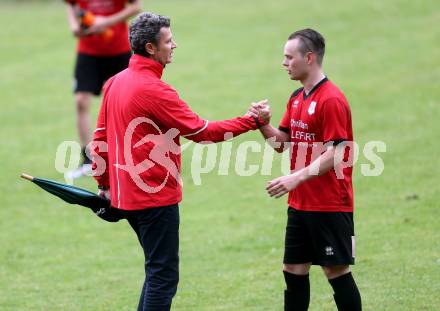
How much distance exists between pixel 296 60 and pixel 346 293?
156cm

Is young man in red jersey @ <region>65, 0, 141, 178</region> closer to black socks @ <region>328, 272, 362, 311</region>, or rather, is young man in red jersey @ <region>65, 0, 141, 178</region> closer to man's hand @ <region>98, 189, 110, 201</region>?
man's hand @ <region>98, 189, 110, 201</region>

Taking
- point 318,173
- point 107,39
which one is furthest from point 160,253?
point 107,39

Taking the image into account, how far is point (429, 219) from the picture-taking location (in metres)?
9.23

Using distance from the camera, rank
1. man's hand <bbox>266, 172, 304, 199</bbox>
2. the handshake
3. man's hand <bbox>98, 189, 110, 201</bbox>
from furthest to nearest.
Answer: man's hand <bbox>98, 189, 110, 201</bbox> < the handshake < man's hand <bbox>266, 172, 304, 199</bbox>

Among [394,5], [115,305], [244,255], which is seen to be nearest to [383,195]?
[244,255]

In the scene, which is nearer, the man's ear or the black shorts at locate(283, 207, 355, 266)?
the man's ear

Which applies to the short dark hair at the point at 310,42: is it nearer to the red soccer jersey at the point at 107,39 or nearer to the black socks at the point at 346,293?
the black socks at the point at 346,293

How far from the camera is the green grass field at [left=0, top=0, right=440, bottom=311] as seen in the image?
7.80 m

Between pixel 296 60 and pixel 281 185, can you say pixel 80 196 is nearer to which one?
pixel 281 185

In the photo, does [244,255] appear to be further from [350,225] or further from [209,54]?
[209,54]

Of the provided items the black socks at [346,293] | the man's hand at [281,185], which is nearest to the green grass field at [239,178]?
the black socks at [346,293]

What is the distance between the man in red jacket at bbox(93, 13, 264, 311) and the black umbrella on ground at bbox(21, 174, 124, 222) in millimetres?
322

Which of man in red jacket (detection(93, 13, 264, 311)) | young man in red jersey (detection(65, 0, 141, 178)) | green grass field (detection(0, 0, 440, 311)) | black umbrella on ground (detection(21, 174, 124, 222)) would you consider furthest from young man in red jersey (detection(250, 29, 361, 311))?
young man in red jersey (detection(65, 0, 141, 178))

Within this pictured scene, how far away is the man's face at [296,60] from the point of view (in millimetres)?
5945
